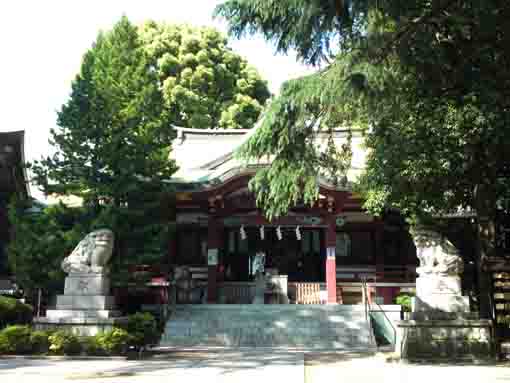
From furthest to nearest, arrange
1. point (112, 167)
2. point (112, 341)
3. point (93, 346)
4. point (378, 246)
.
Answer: point (378, 246)
point (112, 167)
point (93, 346)
point (112, 341)

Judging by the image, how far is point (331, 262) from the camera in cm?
1748

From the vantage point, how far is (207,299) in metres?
18.0

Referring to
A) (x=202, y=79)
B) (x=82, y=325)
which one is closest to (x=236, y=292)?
(x=82, y=325)

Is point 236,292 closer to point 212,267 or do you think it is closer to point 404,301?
point 212,267

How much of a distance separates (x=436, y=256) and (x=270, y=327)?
17.9ft

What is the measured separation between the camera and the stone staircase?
45.4ft

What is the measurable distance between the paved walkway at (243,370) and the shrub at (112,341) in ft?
1.41

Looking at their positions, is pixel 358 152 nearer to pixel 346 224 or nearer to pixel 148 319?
pixel 346 224

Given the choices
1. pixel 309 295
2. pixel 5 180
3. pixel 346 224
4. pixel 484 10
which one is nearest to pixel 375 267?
pixel 346 224

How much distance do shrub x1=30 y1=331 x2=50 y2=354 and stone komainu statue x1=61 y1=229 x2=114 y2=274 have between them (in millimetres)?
1500

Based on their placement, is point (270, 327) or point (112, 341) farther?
point (270, 327)

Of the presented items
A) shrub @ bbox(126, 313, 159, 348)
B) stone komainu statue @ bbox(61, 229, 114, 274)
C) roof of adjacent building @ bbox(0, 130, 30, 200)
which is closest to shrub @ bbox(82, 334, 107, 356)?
shrub @ bbox(126, 313, 159, 348)

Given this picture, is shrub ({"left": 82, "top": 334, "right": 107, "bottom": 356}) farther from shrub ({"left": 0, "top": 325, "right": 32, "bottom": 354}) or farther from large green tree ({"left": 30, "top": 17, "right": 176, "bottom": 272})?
large green tree ({"left": 30, "top": 17, "right": 176, "bottom": 272})

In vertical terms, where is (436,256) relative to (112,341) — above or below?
above
